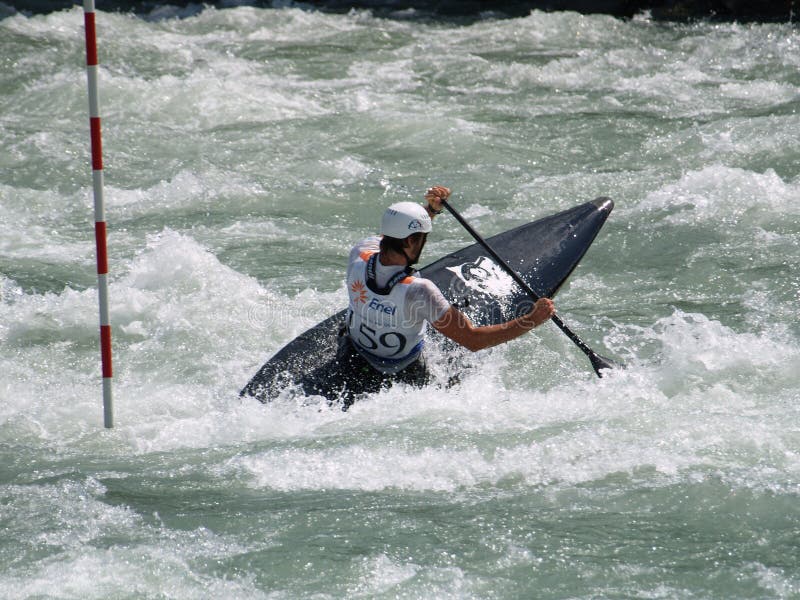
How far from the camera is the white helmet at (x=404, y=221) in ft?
14.6

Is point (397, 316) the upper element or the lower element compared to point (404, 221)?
lower

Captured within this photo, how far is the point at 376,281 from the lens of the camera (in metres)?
4.65

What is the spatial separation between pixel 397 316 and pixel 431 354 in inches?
24.4

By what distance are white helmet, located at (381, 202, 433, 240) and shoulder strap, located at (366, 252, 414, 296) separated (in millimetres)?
181

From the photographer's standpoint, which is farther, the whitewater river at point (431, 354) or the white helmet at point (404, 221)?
the white helmet at point (404, 221)

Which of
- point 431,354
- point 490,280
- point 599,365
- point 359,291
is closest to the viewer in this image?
point 359,291

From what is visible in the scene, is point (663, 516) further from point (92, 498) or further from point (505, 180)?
point (505, 180)

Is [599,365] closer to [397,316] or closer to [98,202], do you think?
[397,316]

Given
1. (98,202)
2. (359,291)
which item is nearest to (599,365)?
(359,291)

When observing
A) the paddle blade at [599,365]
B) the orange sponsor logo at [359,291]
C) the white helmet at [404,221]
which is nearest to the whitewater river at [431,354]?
the paddle blade at [599,365]

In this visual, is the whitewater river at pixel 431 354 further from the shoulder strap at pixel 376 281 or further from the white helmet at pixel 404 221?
the white helmet at pixel 404 221

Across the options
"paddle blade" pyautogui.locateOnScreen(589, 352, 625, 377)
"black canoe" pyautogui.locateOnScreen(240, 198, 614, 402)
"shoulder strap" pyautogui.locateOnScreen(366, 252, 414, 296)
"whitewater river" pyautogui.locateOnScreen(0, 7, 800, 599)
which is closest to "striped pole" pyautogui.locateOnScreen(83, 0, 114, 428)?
"whitewater river" pyautogui.locateOnScreen(0, 7, 800, 599)

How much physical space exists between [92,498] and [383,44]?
1118cm

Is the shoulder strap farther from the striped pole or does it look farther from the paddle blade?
the paddle blade
